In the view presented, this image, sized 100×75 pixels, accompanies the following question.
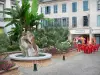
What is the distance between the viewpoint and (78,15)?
1672 inches

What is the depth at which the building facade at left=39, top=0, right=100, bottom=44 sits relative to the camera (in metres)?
40.9

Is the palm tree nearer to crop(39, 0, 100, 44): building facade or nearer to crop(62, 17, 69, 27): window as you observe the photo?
crop(39, 0, 100, 44): building facade

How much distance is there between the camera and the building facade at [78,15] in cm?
4094

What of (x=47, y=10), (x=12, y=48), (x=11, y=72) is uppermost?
→ (x=47, y=10)

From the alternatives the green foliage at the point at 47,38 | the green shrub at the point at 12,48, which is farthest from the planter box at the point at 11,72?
the green foliage at the point at 47,38

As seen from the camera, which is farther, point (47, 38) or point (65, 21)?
point (65, 21)

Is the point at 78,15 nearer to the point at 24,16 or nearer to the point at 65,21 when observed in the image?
the point at 65,21

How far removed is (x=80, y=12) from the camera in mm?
42219

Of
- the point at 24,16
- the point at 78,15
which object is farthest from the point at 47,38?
the point at 78,15

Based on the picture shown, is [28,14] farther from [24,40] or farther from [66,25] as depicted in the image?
[66,25]

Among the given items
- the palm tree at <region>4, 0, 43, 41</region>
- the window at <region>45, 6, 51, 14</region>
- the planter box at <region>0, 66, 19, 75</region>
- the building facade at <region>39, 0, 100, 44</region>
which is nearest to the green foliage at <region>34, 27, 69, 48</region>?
the palm tree at <region>4, 0, 43, 41</region>

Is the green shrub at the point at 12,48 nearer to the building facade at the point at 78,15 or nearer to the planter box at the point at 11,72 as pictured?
the planter box at the point at 11,72

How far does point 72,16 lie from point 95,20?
4396 millimetres

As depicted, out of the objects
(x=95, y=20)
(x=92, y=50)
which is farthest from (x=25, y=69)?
(x=95, y=20)
